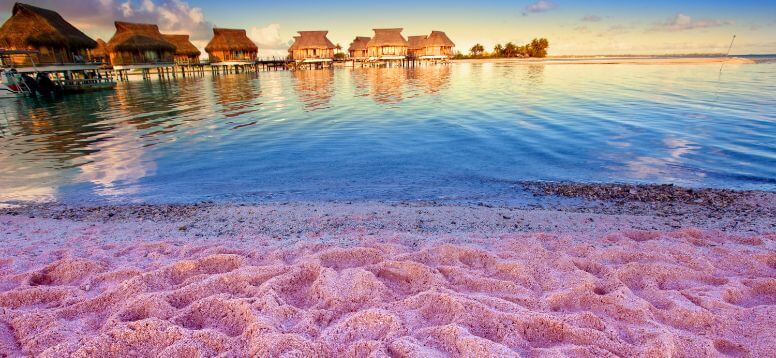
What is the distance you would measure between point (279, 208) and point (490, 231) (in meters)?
3.25

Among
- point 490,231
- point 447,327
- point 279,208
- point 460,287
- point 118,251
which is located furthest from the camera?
point 279,208

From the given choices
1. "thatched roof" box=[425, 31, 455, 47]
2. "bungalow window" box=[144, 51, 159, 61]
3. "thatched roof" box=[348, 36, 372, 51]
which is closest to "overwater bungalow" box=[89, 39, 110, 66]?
"bungalow window" box=[144, 51, 159, 61]

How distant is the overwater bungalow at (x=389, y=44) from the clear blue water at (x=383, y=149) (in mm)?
47007

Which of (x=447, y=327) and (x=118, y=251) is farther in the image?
(x=118, y=251)

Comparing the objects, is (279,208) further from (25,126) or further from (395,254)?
(25,126)

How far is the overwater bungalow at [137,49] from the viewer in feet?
140

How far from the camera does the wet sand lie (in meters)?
2.41

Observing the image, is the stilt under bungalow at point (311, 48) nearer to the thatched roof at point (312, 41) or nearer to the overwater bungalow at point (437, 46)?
the thatched roof at point (312, 41)

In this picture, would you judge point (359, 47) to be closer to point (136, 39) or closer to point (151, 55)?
point (151, 55)

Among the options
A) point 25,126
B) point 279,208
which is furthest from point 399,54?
point 279,208

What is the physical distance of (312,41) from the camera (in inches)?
2430

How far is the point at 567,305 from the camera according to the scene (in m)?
2.88

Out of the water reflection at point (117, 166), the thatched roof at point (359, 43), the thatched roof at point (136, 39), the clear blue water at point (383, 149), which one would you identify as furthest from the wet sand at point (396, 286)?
the thatched roof at point (359, 43)

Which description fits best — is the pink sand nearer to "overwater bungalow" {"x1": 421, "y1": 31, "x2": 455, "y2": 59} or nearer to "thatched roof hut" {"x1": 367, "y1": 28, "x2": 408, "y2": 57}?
"thatched roof hut" {"x1": 367, "y1": 28, "x2": 408, "y2": 57}
